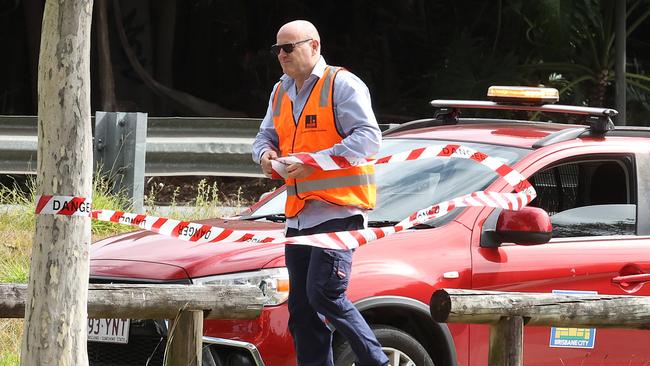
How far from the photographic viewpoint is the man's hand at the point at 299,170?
583 cm

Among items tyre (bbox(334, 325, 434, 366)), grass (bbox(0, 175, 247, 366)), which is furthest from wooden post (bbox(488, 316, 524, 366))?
grass (bbox(0, 175, 247, 366))

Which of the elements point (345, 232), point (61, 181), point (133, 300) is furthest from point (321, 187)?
point (61, 181)

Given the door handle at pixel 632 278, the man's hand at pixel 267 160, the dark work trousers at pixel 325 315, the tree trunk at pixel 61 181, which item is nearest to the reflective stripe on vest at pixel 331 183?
the man's hand at pixel 267 160

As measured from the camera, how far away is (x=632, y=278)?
21.9ft

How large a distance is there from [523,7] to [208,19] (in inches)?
142

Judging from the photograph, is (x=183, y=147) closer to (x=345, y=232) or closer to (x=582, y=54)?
A: (x=345, y=232)

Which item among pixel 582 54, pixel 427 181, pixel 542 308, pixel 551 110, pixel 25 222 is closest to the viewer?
pixel 542 308

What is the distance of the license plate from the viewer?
5.93 m

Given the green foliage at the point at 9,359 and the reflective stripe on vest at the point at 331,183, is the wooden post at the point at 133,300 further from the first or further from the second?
the green foliage at the point at 9,359

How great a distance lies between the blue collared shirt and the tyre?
1.76ft

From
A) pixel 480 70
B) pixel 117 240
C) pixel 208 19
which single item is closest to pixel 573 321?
pixel 117 240

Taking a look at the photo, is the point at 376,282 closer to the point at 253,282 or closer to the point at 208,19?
the point at 253,282

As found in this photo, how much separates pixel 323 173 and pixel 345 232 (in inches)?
10.7

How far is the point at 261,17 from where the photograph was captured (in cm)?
1534
